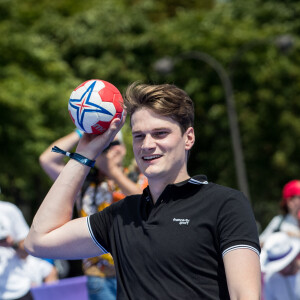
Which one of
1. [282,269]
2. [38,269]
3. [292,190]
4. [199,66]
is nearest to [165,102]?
[282,269]

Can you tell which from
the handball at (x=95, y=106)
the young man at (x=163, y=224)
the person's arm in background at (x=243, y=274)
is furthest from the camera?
the handball at (x=95, y=106)

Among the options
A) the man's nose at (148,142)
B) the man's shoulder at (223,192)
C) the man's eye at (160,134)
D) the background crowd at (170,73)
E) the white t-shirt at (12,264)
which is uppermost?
the background crowd at (170,73)

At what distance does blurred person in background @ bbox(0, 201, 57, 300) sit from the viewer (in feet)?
20.1

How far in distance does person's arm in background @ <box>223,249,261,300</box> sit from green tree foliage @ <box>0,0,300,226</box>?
1956 centimetres

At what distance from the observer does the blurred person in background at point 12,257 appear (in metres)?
6.11

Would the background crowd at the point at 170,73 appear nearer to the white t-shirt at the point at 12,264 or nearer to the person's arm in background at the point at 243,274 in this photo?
the white t-shirt at the point at 12,264

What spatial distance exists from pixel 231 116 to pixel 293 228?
13891mm

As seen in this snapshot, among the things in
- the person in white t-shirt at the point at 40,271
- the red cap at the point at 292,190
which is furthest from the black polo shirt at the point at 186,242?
the red cap at the point at 292,190

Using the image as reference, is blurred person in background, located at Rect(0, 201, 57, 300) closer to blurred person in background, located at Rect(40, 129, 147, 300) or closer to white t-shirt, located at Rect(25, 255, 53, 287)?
blurred person in background, located at Rect(40, 129, 147, 300)

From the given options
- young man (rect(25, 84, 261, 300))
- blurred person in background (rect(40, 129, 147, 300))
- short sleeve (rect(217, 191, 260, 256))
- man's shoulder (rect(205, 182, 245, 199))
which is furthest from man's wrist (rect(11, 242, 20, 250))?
short sleeve (rect(217, 191, 260, 256))

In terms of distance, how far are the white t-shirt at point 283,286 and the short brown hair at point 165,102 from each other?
450 cm

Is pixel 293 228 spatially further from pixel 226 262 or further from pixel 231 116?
pixel 231 116

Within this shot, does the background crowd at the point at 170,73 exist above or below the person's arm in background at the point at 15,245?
above

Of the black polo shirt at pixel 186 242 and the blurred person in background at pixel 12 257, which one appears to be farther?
the blurred person in background at pixel 12 257
